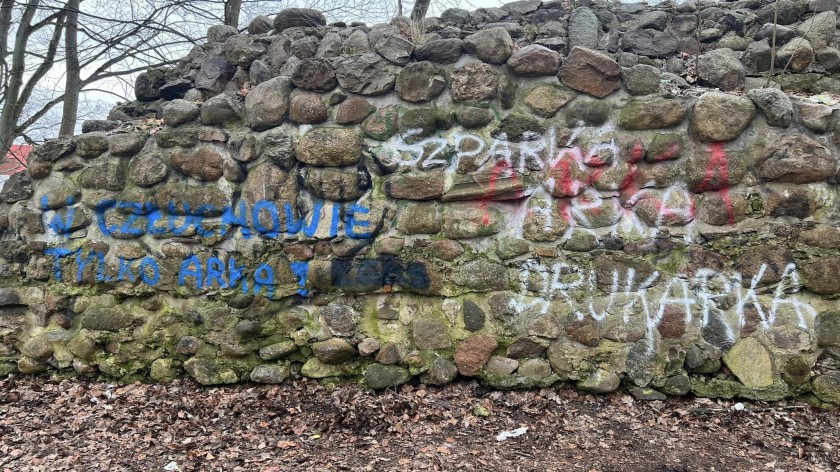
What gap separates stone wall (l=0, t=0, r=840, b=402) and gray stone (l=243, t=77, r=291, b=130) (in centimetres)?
2

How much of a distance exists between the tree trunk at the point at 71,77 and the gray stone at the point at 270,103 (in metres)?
5.69

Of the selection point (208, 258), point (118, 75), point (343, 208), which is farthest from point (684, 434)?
point (118, 75)

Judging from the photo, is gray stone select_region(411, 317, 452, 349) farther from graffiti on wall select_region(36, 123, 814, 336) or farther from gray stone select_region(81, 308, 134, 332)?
gray stone select_region(81, 308, 134, 332)

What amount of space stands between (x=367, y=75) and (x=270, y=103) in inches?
26.6

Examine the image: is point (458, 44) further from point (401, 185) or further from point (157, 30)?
point (157, 30)

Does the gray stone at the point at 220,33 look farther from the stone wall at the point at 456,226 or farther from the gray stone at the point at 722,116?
the gray stone at the point at 722,116

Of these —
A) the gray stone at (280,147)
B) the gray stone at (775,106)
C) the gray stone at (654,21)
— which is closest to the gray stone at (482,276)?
the gray stone at (280,147)

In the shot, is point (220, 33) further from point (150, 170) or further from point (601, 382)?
point (601, 382)

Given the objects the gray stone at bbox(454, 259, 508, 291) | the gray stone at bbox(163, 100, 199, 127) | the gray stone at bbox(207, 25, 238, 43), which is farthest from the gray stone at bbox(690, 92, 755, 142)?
the gray stone at bbox(207, 25, 238, 43)

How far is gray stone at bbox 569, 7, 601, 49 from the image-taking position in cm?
448

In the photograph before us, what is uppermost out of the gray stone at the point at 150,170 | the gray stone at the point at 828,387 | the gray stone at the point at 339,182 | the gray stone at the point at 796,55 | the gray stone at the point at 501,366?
the gray stone at the point at 796,55

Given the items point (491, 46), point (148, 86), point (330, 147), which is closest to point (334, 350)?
point (330, 147)

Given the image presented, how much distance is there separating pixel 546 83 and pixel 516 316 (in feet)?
4.79

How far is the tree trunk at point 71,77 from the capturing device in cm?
793
